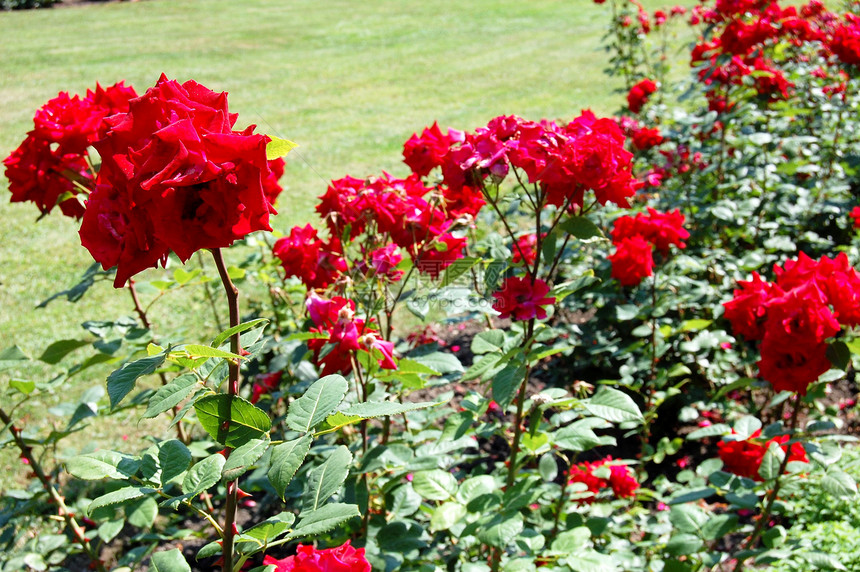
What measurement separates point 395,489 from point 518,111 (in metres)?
6.50

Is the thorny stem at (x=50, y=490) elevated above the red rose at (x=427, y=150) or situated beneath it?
situated beneath

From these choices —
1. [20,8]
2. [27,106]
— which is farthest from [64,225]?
[20,8]

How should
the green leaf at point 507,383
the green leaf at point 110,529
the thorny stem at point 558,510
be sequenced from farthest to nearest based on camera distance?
the thorny stem at point 558,510 < the green leaf at point 110,529 < the green leaf at point 507,383

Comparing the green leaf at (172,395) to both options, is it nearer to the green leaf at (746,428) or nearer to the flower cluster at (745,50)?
the green leaf at (746,428)

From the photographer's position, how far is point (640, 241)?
7.31ft

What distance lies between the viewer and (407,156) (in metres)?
1.89

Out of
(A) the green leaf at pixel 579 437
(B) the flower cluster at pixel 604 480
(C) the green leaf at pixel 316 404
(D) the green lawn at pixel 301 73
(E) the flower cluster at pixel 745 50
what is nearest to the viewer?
(C) the green leaf at pixel 316 404

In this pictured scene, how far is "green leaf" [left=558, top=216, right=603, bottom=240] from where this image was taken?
149 centimetres

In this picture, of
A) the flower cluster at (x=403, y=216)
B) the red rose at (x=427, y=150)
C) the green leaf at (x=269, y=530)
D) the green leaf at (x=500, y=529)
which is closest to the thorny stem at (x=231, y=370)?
the green leaf at (x=269, y=530)

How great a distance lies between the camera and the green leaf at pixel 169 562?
1.00 metres

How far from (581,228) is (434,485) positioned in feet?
2.32

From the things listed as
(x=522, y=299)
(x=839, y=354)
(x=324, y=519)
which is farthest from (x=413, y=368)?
(x=839, y=354)

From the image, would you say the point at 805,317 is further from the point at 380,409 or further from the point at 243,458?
the point at 243,458

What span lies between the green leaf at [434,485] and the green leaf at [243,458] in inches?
34.9
